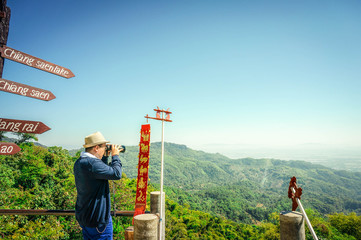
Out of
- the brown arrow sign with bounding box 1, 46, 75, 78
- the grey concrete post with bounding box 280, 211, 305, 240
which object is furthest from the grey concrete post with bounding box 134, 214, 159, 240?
the brown arrow sign with bounding box 1, 46, 75, 78

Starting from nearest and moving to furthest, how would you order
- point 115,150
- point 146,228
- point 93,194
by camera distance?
point 146,228 < point 93,194 < point 115,150

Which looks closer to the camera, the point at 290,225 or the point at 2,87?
the point at 290,225

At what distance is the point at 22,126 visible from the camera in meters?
2.63

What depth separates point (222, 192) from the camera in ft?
390

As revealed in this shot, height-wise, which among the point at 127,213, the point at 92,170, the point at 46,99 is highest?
the point at 46,99

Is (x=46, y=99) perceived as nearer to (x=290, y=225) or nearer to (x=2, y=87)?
(x=2, y=87)

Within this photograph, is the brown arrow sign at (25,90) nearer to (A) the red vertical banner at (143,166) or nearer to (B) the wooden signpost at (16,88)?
(B) the wooden signpost at (16,88)

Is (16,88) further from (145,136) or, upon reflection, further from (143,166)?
(143,166)

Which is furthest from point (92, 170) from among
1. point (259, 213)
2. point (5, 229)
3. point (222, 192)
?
point (222, 192)

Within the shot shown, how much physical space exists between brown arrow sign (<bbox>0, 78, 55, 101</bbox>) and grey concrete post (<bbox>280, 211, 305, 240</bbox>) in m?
3.58

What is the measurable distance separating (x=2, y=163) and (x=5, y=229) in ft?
52.5

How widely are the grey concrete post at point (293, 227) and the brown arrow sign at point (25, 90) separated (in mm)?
3580

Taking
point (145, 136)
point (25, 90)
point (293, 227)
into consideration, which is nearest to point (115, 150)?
point (145, 136)

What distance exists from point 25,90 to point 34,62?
1.57ft
